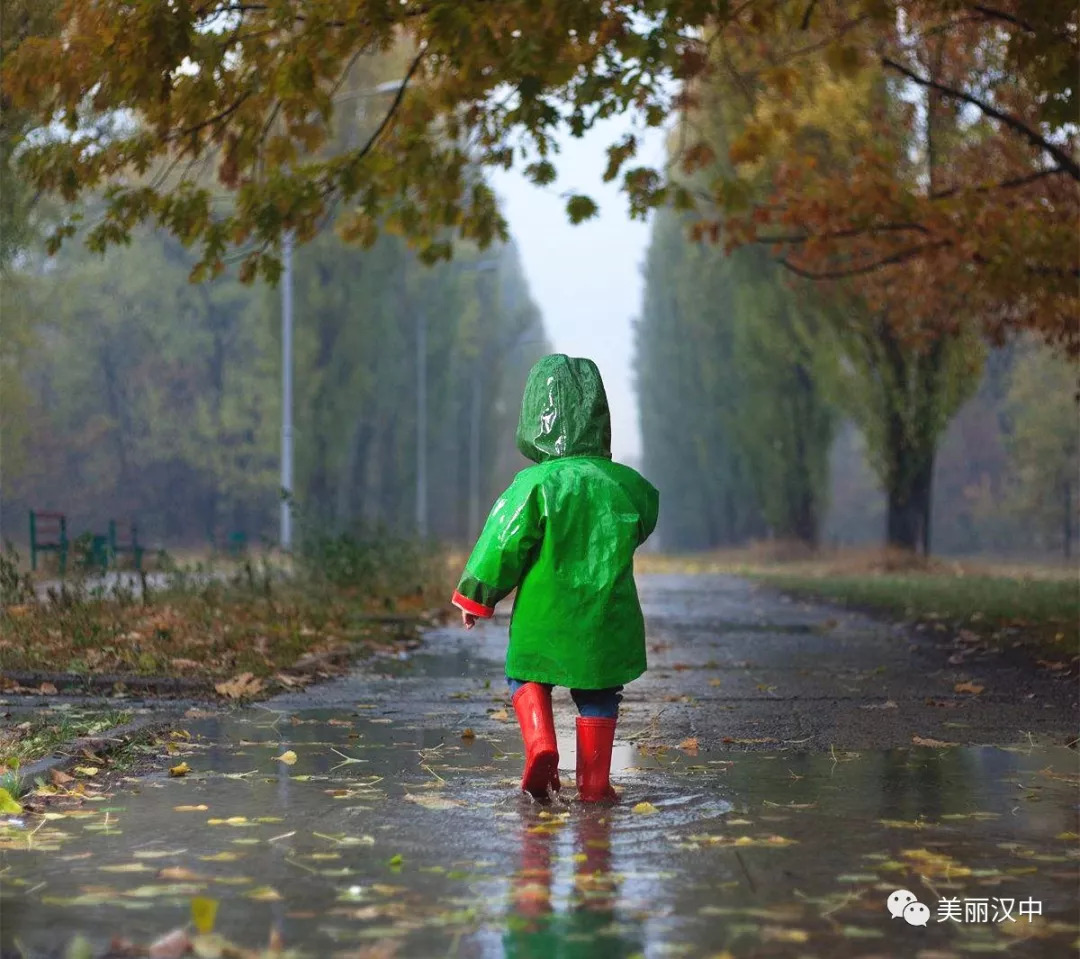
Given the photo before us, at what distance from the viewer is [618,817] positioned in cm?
600

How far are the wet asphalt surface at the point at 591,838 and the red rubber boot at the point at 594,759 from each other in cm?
11

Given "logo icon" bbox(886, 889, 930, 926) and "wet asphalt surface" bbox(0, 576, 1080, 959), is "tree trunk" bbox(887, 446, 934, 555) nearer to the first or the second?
"wet asphalt surface" bbox(0, 576, 1080, 959)

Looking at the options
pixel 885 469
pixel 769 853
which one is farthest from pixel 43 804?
pixel 885 469

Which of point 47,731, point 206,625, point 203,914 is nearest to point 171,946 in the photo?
point 203,914

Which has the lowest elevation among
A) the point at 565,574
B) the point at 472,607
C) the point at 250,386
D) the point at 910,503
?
the point at 910,503

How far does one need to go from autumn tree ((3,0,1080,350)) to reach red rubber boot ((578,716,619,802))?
4974 mm

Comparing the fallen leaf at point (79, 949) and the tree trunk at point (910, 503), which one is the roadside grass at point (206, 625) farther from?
the tree trunk at point (910, 503)

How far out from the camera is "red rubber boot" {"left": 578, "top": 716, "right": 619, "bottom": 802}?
6375 mm

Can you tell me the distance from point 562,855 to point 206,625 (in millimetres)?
7593

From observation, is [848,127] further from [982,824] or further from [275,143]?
[982,824]

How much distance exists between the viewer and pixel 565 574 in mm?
6480

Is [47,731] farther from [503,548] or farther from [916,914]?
[916,914]

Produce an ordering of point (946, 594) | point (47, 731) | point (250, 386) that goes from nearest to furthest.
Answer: point (47, 731) < point (946, 594) < point (250, 386)

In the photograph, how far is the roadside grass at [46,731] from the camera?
22.8 feet
